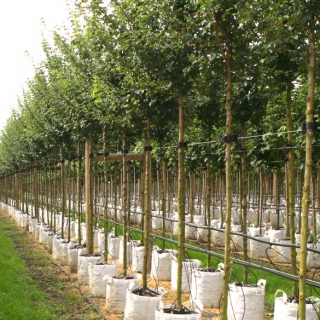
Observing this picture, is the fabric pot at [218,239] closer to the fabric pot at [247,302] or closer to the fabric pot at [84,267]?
the fabric pot at [84,267]

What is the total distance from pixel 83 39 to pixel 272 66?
3.30 meters

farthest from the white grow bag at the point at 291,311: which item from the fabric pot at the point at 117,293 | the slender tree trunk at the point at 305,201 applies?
the fabric pot at the point at 117,293

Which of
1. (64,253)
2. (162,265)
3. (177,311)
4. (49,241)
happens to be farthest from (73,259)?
(177,311)

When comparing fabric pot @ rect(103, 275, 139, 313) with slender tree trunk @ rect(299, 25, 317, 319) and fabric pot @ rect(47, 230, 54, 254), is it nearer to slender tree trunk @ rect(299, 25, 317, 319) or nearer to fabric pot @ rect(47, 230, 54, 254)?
slender tree trunk @ rect(299, 25, 317, 319)

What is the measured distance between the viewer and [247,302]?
665 cm

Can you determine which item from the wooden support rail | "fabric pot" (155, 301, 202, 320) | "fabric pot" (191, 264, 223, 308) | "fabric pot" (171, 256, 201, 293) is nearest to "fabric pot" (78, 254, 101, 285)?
"fabric pot" (171, 256, 201, 293)

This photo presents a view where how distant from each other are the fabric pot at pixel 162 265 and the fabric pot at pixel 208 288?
1.97 meters

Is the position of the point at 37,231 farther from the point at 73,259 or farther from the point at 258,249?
the point at 258,249

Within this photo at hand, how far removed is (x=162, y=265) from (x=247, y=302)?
127 inches

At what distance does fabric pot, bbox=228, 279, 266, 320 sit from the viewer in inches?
262

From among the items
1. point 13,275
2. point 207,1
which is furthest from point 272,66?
point 13,275

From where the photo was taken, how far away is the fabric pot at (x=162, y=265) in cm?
969

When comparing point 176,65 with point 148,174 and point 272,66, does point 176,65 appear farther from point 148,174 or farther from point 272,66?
point 148,174

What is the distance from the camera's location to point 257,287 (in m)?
6.78
